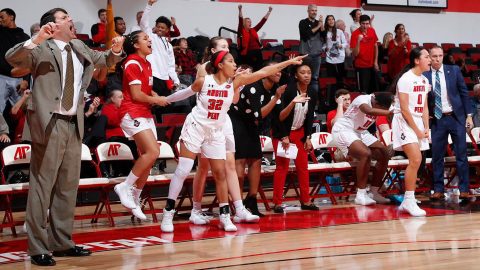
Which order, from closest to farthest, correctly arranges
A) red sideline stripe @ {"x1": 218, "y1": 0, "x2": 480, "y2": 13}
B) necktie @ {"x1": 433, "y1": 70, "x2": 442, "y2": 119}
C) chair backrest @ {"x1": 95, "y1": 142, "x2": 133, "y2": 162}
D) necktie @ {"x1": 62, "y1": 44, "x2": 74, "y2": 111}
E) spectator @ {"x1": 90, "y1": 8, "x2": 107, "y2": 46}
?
1. necktie @ {"x1": 62, "y1": 44, "x2": 74, "y2": 111}
2. chair backrest @ {"x1": 95, "y1": 142, "x2": 133, "y2": 162}
3. necktie @ {"x1": 433, "y1": 70, "x2": 442, "y2": 119}
4. spectator @ {"x1": 90, "y1": 8, "x2": 107, "y2": 46}
5. red sideline stripe @ {"x1": 218, "y1": 0, "x2": 480, "y2": 13}

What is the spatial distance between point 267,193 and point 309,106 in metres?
2.40

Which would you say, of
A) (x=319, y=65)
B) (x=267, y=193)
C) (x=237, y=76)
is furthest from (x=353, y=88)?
(x=237, y=76)

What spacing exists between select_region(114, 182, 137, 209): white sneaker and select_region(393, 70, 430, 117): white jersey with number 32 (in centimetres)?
325

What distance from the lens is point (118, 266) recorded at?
589cm

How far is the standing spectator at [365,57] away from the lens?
51.2 feet

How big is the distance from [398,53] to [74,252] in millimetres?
10967

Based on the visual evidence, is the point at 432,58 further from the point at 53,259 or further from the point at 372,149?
the point at 53,259

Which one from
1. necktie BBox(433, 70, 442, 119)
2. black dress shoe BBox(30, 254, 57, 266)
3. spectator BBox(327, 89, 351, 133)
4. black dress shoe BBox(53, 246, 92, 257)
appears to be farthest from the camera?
spectator BBox(327, 89, 351, 133)

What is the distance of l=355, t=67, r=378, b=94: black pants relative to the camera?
15.6m

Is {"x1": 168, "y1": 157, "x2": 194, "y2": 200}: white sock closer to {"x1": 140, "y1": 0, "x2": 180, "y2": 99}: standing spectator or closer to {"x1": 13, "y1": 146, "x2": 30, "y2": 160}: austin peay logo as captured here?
{"x1": 13, "y1": 146, "x2": 30, "y2": 160}: austin peay logo

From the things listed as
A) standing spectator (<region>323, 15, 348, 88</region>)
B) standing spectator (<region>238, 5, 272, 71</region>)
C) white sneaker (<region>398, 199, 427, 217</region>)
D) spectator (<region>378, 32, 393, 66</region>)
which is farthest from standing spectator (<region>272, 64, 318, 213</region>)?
→ spectator (<region>378, 32, 393, 66</region>)

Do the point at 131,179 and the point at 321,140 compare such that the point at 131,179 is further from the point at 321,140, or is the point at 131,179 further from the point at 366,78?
the point at 366,78

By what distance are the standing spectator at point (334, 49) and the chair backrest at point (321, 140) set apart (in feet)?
17.1

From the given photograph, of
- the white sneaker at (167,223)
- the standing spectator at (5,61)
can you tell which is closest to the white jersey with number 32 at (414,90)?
the white sneaker at (167,223)
